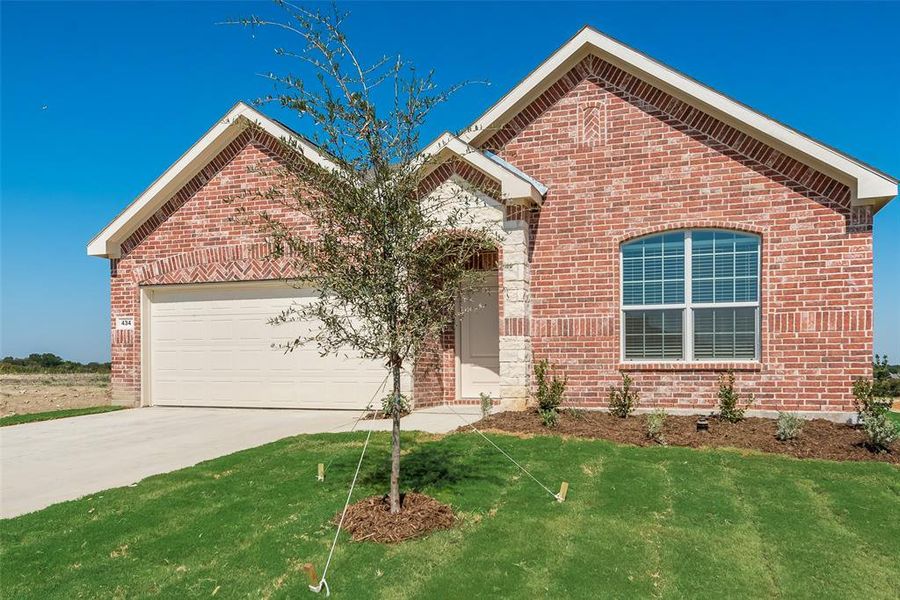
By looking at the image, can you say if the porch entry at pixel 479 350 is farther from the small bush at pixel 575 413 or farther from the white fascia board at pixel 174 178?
the white fascia board at pixel 174 178

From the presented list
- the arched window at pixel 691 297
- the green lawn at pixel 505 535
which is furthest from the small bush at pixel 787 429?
the arched window at pixel 691 297

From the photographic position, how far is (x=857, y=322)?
31.5 ft

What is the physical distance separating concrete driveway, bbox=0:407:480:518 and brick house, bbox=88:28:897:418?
1203 mm

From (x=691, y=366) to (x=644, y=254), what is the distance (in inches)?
75.7

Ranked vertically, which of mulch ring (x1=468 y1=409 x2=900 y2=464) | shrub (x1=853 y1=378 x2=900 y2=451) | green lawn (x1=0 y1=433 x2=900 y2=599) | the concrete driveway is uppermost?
shrub (x1=853 y1=378 x2=900 y2=451)

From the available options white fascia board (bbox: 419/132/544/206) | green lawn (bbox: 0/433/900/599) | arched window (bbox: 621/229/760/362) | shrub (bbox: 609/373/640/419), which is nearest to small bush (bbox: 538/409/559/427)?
shrub (bbox: 609/373/640/419)

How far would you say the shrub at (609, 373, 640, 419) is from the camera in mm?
10203

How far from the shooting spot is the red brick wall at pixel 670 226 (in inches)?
382

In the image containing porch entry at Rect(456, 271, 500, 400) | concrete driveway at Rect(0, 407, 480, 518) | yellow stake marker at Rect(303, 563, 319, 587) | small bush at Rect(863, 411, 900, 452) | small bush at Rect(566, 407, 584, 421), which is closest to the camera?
yellow stake marker at Rect(303, 563, 319, 587)

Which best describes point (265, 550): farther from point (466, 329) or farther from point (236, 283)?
point (236, 283)

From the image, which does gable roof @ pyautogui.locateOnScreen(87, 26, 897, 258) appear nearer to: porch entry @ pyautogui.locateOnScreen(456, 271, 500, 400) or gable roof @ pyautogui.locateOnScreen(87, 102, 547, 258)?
gable roof @ pyautogui.locateOnScreen(87, 102, 547, 258)

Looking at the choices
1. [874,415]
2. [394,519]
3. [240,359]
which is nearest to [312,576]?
[394,519]

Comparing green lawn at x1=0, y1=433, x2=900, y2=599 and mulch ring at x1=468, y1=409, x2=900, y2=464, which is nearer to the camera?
green lawn at x1=0, y1=433, x2=900, y2=599

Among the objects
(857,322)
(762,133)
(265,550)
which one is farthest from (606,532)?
(762,133)
